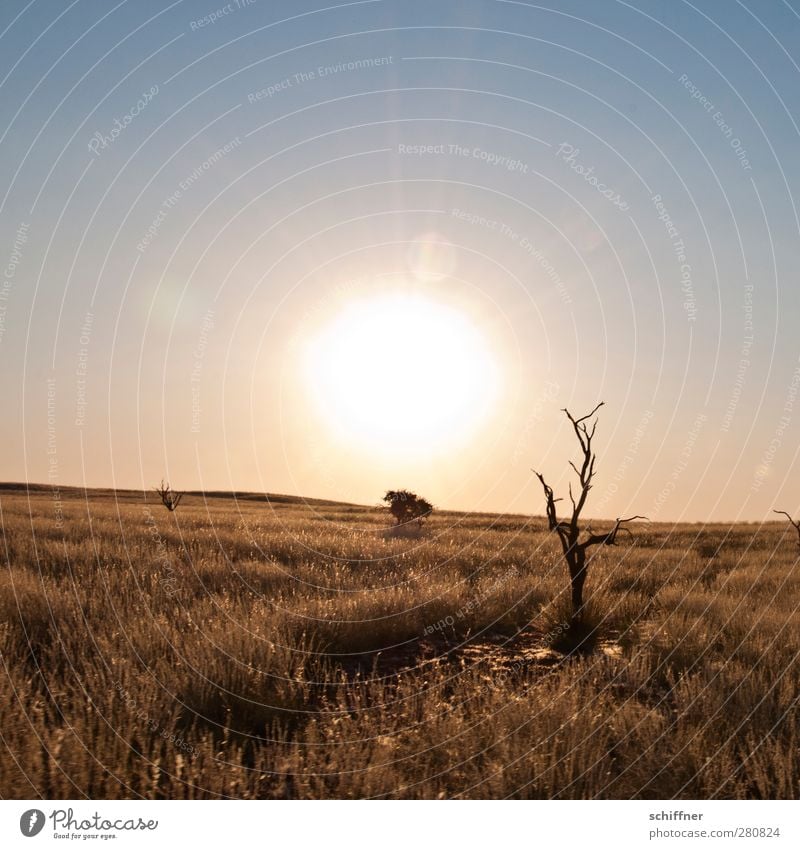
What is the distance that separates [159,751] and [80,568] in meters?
7.84

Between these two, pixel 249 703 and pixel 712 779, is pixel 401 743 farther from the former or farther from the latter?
pixel 712 779

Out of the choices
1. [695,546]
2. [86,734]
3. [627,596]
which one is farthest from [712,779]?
[695,546]

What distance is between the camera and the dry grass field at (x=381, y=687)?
4930 mm

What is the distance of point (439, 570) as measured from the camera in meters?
14.3

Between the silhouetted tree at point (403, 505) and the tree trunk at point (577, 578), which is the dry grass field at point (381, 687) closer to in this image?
the tree trunk at point (577, 578)

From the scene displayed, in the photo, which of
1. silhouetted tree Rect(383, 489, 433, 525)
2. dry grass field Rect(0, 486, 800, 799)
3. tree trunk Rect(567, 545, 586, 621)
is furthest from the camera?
silhouetted tree Rect(383, 489, 433, 525)

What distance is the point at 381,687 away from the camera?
653 centimetres
